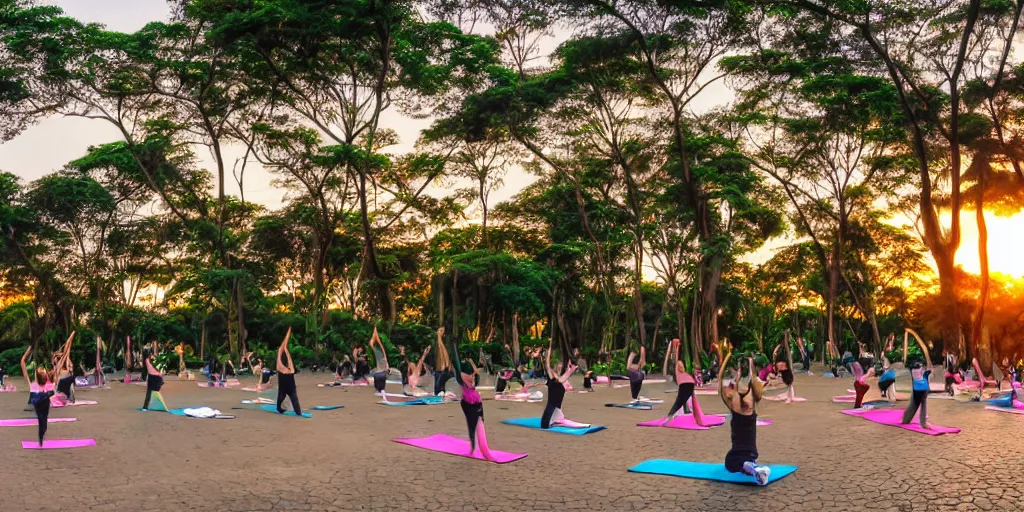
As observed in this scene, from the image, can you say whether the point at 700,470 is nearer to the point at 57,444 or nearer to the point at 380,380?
the point at 57,444

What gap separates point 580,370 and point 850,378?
10.7m

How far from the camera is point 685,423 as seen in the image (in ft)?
48.4

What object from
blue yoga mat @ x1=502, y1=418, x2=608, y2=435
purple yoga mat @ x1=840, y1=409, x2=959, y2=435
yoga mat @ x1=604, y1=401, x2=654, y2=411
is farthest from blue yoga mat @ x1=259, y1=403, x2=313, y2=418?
purple yoga mat @ x1=840, y1=409, x2=959, y2=435

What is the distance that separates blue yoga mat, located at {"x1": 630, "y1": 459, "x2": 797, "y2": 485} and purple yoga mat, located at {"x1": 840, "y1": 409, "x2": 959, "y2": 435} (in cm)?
461

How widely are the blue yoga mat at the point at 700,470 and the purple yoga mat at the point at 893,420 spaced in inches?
182

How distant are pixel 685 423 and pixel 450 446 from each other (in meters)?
5.13

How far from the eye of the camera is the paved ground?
8.23 metres

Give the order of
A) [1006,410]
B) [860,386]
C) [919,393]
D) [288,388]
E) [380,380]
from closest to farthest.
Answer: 1. [919,393]
2. [288,388]
3. [1006,410]
4. [860,386]
5. [380,380]

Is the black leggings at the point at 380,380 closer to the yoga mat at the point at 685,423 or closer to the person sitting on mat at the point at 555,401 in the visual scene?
the person sitting on mat at the point at 555,401

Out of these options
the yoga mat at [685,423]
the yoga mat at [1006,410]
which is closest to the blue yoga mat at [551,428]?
the yoga mat at [685,423]

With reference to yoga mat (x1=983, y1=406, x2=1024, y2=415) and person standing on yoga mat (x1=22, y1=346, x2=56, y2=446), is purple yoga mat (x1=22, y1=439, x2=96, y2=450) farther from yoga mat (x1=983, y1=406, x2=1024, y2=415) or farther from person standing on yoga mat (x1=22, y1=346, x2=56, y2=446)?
yoga mat (x1=983, y1=406, x2=1024, y2=415)

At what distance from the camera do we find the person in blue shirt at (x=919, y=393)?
13.1 m

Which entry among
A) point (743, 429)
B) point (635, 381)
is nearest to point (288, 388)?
point (635, 381)

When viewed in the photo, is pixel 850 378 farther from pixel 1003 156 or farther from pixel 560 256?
pixel 560 256
